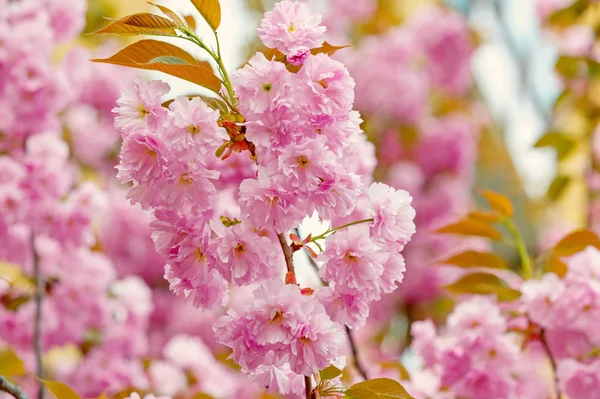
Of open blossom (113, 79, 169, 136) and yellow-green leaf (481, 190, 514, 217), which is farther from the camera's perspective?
yellow-green leaf (481, 190, 514, 217)

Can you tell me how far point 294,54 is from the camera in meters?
0.67

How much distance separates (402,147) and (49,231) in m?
1.77

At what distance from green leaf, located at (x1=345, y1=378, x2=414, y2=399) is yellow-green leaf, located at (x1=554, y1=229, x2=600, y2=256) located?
549mm

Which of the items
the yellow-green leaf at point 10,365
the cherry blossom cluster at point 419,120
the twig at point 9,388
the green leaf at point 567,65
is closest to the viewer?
the twig at point 9,388

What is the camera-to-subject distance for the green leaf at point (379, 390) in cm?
74

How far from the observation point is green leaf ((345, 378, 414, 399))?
74 centimetres

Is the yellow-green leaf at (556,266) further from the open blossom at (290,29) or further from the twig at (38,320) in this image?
the twig at (38,320)

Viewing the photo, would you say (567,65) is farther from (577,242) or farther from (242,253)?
(242,253)

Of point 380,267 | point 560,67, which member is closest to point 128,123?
point 380,267

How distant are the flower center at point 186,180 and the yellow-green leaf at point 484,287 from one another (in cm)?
67

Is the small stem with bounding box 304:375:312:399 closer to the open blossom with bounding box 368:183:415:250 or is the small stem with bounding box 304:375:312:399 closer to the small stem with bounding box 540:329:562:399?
the open blossom with bounding box 368:183:415:250

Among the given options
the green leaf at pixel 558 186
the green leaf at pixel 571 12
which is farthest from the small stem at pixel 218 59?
the green leaf at pixel 571 12

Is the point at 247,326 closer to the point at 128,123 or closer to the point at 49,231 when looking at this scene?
the point at 128,123

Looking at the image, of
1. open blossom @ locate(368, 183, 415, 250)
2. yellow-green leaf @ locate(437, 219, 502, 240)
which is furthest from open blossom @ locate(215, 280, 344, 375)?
yellow-green leaf @ locate(437, 219, 502, 240)
